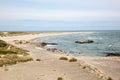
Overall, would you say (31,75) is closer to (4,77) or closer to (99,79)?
(4,77)

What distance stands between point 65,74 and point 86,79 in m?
2.66

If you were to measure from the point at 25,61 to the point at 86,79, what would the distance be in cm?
1266

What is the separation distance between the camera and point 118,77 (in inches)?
994

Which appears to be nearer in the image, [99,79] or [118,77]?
[99,79]

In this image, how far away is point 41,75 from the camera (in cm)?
2238

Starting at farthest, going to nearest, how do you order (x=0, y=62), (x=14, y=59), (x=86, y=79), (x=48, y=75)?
(x=14, y=59) < (x=0, y=62) < (x=48, y=75) < (x=86, y=79)

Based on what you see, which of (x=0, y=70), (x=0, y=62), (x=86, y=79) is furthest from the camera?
(x=0, y=62)

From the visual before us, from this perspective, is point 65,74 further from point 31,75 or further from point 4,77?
point 4,77

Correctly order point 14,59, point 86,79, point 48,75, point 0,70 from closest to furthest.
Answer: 1. point 86,79
2. point 48,75
3. point 0,70
4. point 14,59

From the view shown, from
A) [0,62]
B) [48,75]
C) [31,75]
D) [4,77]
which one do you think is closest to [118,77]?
[48,75]

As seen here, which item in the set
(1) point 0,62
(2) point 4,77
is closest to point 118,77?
(2) point 4,77

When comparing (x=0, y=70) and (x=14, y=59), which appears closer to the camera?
(x=0, y=70)

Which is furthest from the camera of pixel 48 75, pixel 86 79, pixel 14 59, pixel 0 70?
pixel 14 59

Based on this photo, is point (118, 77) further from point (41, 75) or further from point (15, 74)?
point (15, 74)
